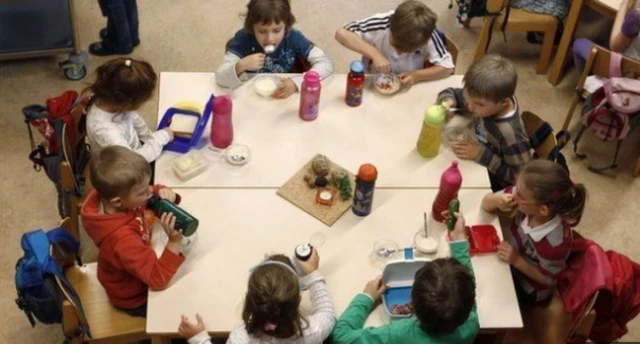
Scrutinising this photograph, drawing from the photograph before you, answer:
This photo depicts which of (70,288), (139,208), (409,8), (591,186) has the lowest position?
(591,186)

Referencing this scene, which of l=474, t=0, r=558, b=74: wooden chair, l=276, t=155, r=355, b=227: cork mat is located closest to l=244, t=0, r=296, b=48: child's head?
l=276, t=155, r=355, b=227: cork mat

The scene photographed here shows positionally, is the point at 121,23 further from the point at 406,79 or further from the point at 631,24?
the point at 631,24

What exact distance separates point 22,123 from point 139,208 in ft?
5.60

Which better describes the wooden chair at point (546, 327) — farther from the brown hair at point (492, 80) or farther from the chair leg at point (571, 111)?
the chair leg at point (571, 111)

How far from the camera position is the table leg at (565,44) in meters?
3.96

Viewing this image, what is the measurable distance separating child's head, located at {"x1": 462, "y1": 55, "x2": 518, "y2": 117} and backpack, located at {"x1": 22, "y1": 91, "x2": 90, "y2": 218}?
146 cm

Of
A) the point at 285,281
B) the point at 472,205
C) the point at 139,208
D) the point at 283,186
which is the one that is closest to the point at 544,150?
the point at 472,205

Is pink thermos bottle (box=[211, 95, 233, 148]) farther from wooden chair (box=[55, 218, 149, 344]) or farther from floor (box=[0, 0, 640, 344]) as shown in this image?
floor (box=[0, 0, 640, 344])

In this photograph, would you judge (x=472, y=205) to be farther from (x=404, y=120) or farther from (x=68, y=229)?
(x=68, y=229)

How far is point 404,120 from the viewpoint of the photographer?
2928 mm

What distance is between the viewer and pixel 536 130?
2.88 m

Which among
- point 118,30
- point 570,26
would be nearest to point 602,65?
point 570,26

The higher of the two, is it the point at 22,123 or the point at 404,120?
the point at 404,120

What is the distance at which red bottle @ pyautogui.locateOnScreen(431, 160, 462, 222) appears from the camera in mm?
2463
